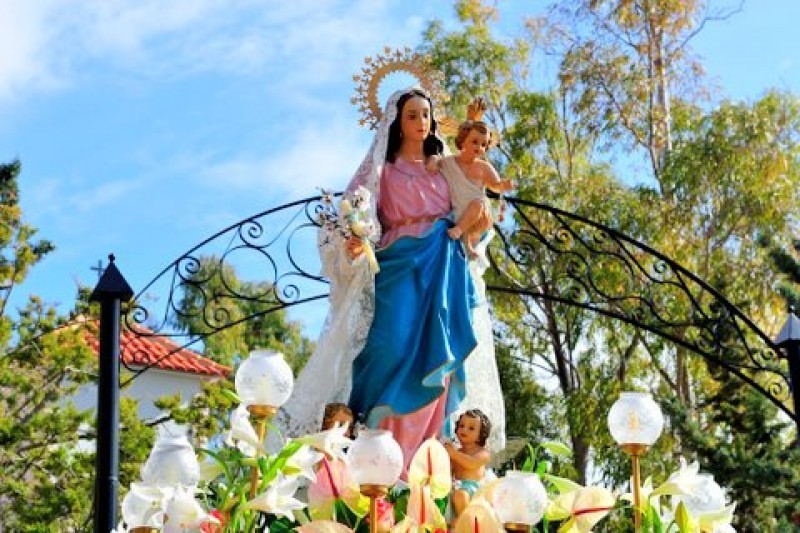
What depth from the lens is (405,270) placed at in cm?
548

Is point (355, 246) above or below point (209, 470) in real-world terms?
above

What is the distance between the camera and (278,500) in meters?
2.47

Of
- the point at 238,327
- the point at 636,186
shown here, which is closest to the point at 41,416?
the point at 636,186

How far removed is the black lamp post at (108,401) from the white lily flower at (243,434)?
3.15 m

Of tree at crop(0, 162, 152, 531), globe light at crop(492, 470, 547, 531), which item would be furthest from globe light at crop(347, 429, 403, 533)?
tree at crop(0, 162, 152, 531)

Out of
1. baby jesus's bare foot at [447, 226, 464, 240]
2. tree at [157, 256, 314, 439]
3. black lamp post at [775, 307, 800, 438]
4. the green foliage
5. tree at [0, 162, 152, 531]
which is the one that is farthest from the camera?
the green foliage

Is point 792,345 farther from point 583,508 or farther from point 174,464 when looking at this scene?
point 174,464

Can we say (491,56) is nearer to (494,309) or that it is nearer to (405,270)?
(494,309)

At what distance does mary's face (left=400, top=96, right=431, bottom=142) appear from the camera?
5797 mm

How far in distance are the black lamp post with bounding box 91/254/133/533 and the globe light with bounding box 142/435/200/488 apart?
3.34 m

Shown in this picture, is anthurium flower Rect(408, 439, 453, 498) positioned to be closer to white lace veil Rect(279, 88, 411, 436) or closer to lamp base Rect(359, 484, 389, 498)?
lamp base Rect(359, 484, 389, 498)

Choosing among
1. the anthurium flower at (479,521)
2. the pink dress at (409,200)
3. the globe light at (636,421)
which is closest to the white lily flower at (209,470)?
the anthurium flower at (479,521)

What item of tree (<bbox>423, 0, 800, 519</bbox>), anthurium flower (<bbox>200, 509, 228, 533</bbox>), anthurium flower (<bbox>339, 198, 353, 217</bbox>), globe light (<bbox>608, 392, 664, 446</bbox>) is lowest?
anthurium flower (<bbox>200, 509, 228, 533</bbox>)

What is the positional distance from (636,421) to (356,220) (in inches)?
103
